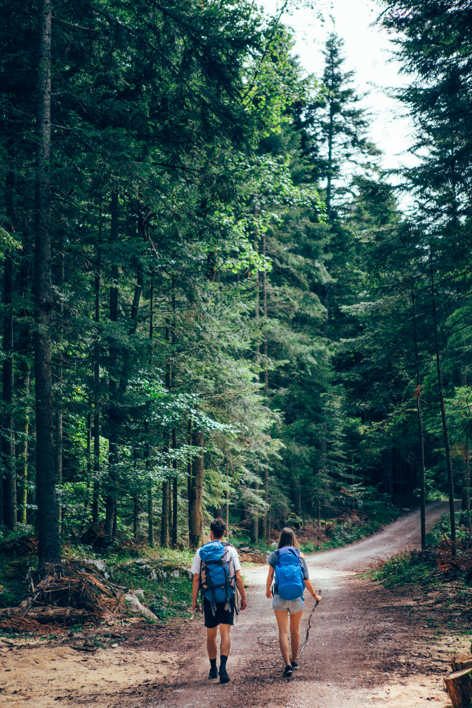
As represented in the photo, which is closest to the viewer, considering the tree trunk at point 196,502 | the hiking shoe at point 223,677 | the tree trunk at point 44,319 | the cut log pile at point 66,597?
the hiking shoe at point 223,677

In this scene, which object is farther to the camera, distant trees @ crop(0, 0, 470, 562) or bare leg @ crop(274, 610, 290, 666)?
distant trees @ crop(0, 0, 470, 562)

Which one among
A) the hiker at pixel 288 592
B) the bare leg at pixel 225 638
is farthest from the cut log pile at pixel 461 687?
the bare leg at pixel 225 638

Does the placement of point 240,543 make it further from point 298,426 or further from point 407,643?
point 407,643

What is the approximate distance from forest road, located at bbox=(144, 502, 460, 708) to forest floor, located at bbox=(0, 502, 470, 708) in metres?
0.01

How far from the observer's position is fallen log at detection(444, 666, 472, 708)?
3.82 m

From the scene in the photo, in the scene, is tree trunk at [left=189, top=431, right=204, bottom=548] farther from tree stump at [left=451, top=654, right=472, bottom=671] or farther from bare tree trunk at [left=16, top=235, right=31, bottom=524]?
tree stump at [left=451, top=654, right=472, bottom=671]

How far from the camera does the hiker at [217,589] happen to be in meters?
5.25

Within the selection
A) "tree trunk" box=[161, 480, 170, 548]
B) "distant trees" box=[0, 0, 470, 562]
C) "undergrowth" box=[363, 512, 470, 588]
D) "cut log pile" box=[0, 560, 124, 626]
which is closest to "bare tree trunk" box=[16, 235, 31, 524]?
"distant trees" box=[0, 0, 470, 562]

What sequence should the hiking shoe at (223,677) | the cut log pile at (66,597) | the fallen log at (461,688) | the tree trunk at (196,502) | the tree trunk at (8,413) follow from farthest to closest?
1. the tree trunk at (196,502)
2. the tree trunk at (8,413)
3. the cut log pile at (66,597)
4. the hiking shoe at (223,677)
5. the fallen log at (461,688)

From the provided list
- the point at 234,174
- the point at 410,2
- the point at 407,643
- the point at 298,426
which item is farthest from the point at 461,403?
the point at 298,426

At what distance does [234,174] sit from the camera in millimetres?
11336

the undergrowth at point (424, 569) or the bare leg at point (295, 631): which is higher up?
the bare leg at point (295, 631)

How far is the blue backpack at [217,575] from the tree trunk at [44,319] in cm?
413

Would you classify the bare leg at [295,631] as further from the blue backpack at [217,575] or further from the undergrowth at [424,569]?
the undergrowth at [424,569]
